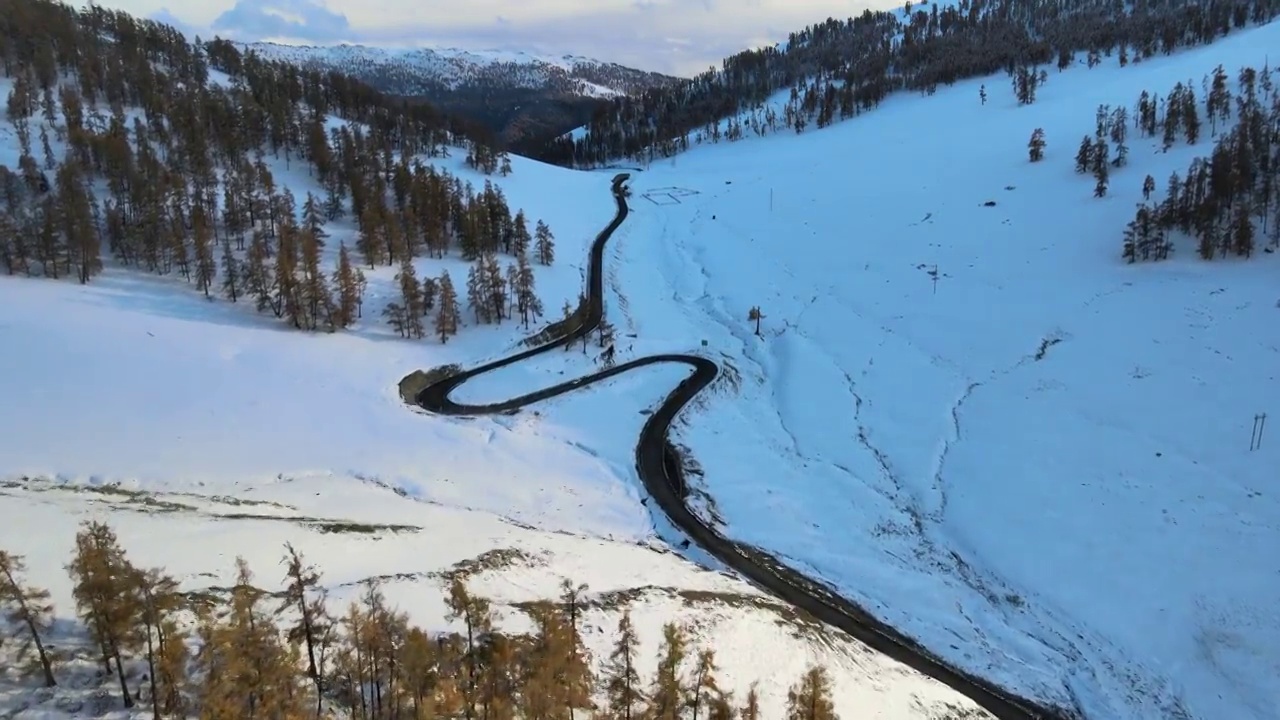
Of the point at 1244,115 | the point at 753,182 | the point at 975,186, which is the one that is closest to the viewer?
the point at 1244,115

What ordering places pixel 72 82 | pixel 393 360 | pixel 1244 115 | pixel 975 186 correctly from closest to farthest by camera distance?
pixel 393 360 < pixel 1244 115 < pixel 975 186 < pixel 72 82

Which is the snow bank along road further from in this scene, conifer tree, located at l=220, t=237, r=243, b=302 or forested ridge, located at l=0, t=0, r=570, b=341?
conifer tree, located at l=220, t=237, r=243, b=302

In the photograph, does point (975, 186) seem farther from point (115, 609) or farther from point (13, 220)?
point (13, 220)

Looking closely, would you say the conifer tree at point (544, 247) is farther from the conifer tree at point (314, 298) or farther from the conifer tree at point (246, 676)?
the conifer tree at point (246, 676)

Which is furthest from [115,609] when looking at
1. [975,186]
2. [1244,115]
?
[1244,115]

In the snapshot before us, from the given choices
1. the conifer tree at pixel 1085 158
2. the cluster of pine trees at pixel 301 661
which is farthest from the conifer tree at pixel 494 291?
the conifer tree at pixel 1085 158

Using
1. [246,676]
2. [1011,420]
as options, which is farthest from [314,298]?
[1011,420]

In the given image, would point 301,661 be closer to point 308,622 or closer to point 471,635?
point 308,622
